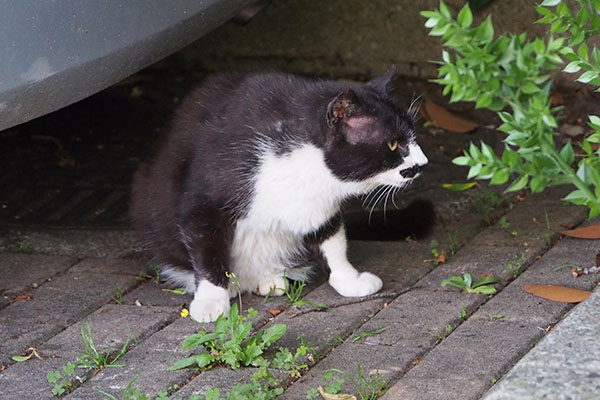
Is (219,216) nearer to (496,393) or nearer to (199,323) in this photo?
(199,323)

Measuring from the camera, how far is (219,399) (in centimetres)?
250

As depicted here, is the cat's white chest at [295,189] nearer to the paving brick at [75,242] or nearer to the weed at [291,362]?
the weed at [291,362]

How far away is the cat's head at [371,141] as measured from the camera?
9.62ft

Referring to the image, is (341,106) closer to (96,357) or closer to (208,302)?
(208,302)

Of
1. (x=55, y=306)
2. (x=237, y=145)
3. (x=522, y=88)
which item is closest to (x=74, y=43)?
(x=237, y=145)

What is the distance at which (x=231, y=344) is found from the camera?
2.71 meters

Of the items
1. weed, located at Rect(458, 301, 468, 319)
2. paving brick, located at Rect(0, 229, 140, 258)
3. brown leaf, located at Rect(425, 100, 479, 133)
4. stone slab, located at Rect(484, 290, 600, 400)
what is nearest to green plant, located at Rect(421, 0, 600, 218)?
weed, located at Rect(458, 301, 468, 319)

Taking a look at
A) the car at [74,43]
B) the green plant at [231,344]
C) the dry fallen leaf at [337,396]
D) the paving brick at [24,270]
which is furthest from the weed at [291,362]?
the paving brick at [24,270]

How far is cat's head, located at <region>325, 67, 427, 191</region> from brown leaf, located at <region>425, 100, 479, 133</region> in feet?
5.66

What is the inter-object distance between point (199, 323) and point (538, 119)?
4.35 feet

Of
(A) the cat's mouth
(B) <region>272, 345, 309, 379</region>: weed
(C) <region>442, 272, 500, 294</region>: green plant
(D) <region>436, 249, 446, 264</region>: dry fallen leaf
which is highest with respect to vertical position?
(A) the cat's mouth

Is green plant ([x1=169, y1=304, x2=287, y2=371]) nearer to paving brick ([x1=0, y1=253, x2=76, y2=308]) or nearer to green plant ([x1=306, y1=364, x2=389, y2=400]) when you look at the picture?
green plant ([x1=306, y1=364, x2=389, y2=400])

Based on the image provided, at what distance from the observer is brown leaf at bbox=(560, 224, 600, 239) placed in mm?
3433

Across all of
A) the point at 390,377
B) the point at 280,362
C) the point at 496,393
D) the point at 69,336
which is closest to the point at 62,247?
the point at 69,336
